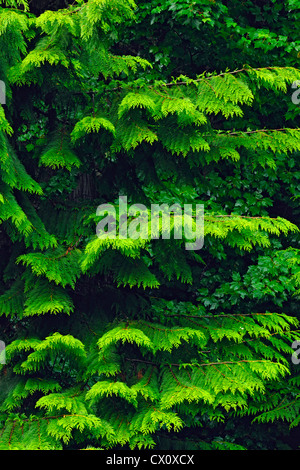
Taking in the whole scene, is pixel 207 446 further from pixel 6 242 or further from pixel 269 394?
pixel 6 242

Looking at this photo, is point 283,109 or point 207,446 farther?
point 283,109

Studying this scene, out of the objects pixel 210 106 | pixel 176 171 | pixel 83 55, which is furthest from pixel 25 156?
pixel 210 106

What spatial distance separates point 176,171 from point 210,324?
125 cm

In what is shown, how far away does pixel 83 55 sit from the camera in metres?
4.28

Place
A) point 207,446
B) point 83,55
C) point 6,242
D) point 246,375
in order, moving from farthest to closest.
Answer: point 207,446 < point 6,242 < point 83,55 < point 246,375

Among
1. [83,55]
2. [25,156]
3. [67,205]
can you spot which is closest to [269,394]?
[67,205]

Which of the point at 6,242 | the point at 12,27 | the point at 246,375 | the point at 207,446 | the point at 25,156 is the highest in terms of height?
the point at 12,27

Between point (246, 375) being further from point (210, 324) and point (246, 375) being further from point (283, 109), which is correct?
point (283, 109)

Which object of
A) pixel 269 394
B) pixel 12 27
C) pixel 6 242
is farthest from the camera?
pixel 269 394

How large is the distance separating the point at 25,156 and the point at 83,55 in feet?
3.16

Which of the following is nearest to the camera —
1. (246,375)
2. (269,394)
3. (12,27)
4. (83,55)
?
(12,27)

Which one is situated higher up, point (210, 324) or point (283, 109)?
point (283, 109)

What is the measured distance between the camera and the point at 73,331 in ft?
14.2

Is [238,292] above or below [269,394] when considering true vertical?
above
